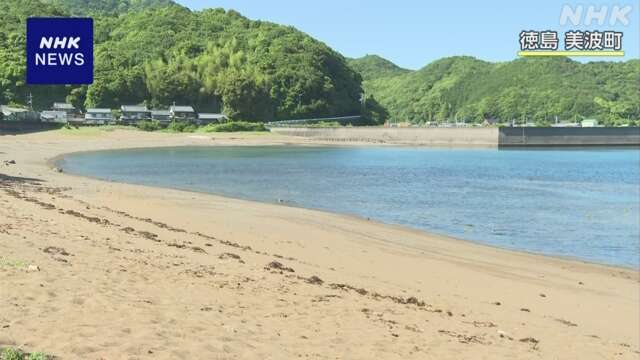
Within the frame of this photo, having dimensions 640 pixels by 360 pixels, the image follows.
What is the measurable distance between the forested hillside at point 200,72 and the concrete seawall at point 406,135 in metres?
24.2

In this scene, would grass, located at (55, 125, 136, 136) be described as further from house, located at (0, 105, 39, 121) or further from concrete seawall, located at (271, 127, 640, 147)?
concrete seawall, located at (271, 127, 640, 147)

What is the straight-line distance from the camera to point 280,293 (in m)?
10.2

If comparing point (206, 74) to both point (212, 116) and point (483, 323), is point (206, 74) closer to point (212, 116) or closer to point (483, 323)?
point (212, 116)

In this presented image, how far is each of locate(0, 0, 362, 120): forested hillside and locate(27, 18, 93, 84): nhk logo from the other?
374ft

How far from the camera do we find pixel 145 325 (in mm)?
7461

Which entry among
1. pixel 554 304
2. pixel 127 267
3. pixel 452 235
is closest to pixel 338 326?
pixel 127 267

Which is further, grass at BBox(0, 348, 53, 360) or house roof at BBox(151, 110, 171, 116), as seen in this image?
house roof at BBox(151, 110, 171, 116)

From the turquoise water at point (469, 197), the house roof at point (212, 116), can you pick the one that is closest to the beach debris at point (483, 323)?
the turquoise water at point (469, 197)

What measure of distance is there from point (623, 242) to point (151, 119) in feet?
396

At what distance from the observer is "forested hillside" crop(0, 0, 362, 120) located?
472ft

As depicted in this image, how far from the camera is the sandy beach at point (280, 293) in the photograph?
7.35 meters

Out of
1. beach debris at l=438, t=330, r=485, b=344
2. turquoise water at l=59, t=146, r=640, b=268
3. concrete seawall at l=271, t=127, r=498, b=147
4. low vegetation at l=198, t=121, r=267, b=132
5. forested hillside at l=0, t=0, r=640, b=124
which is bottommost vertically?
turquoise water at l=59, t=146, r=640, b=268

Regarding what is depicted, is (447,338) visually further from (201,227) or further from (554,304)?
(201,227)

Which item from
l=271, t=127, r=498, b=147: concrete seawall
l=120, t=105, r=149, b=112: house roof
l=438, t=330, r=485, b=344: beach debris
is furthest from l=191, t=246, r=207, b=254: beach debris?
l=120, t=105, r=149, b=112: house roof
